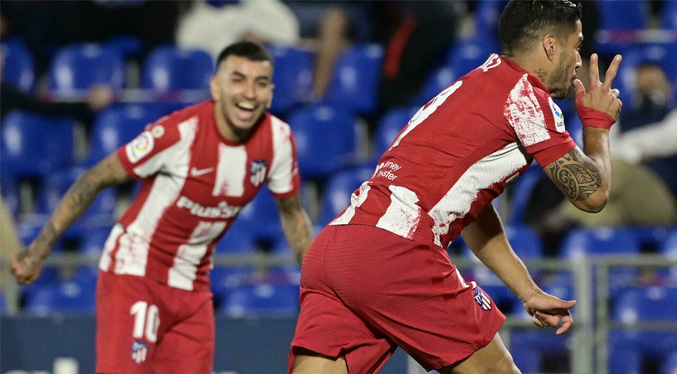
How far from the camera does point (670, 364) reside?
247 inches

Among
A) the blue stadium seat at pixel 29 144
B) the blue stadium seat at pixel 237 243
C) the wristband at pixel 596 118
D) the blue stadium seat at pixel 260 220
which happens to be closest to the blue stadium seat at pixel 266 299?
the blue stadium seat at pixel 237 243

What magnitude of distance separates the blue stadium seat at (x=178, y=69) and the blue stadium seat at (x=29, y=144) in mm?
1056

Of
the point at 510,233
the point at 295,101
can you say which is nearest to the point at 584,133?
the point at 510,233

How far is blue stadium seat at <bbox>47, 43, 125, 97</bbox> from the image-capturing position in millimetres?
10695

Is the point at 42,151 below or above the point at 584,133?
below

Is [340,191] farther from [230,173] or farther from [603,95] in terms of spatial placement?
[603,95]

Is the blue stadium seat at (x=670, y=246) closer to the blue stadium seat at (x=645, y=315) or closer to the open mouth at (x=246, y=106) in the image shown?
Answer: the blue stadium seat at (x=645, y=315)

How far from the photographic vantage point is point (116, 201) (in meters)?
9.65

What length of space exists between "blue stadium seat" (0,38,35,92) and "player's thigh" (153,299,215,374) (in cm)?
655

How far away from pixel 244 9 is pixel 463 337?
720 centimetres

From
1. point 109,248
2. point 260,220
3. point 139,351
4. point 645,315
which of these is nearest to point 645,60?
point 645,315

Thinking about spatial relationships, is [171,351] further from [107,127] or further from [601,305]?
[107,127]

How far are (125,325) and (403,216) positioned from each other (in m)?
1.73

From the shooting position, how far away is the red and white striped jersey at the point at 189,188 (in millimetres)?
4805
